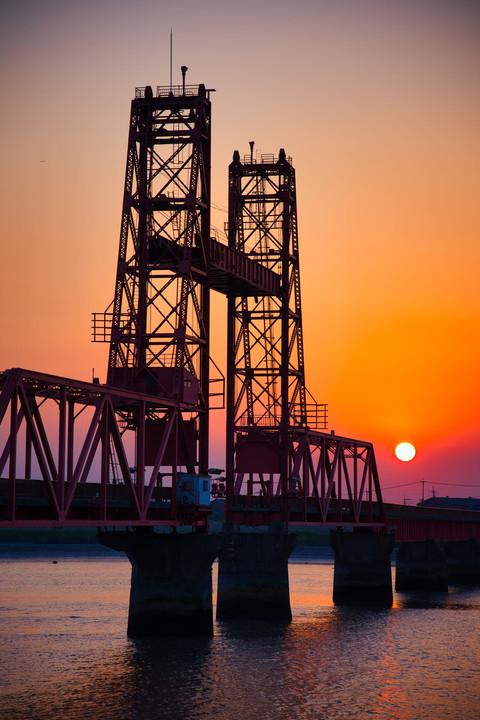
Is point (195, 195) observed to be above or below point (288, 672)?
above

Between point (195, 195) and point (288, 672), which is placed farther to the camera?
point (195, 195)

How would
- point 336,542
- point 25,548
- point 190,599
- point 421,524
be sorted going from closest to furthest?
1. point 190,599
2. point 336,542
3. point 421,524
4. point 25,548

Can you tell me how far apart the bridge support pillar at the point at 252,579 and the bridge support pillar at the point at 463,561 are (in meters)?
59.4

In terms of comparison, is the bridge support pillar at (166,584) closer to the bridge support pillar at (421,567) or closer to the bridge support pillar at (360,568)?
the bridge support pillar at (360,568)

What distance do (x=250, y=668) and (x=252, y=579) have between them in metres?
16.7

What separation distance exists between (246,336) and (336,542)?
898 inches

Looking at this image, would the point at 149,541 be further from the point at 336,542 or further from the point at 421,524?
the point at 421,524

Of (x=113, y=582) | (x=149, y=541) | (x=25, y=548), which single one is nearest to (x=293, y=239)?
(x=149, y=541)

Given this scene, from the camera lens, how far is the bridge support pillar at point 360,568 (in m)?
85.5

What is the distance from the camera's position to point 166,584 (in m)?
52.4

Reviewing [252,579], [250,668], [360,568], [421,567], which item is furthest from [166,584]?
[421,567]

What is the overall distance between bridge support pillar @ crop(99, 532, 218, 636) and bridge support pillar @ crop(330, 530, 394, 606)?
115 feet

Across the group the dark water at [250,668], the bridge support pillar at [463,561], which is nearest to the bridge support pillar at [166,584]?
the dark water at [250,668]

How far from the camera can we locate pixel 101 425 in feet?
144
